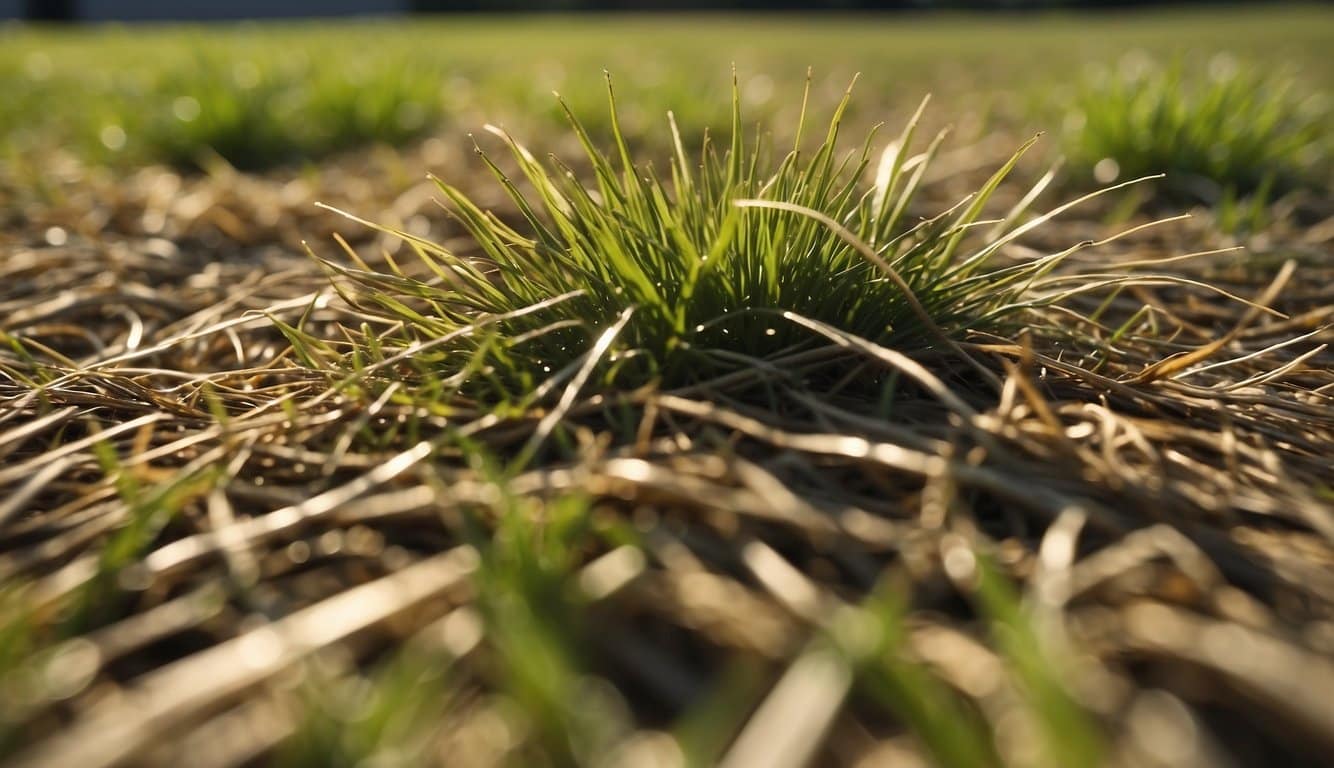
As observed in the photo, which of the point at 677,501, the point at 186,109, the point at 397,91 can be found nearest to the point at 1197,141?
the point at 677,501

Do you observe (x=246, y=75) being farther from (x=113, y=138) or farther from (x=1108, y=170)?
(x=1108, y=170)

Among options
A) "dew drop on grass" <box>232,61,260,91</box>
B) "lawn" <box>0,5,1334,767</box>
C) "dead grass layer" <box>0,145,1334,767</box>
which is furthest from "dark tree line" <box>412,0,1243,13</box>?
"dead grass layer" <box>0,145,1334,767</box>

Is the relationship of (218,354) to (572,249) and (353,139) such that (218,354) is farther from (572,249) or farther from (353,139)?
(353,139)

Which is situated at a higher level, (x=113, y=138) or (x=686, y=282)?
(x=686, y=282)

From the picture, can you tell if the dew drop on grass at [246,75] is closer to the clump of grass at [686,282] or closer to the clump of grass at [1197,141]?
the clump of grass at [686,282]

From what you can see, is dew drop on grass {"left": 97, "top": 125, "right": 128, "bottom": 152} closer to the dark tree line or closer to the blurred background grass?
the blurred background grass

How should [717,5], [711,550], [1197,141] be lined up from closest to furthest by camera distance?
[711,550] → [1197,141] → [717,5]

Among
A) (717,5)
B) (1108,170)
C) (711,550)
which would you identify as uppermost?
(711,550)
